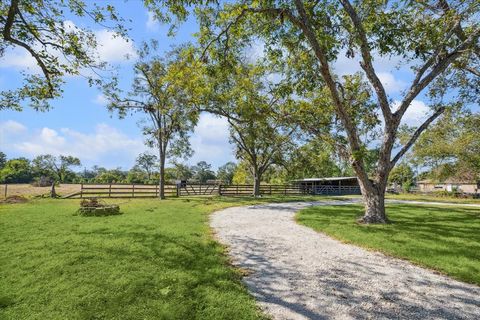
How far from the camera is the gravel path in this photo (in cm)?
391

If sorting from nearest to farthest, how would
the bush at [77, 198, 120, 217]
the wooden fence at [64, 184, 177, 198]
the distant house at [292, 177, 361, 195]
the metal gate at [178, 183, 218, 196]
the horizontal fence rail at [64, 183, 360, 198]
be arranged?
the bush at [77, 198, 120, 217]
the wooden fence at [64, 184, 177, 198]
the horizontal fence rail at [64, 183, 360, 198]
the metal gate at [178, 183, 218, 196]
the distant house at [292, 177, 361, 195]

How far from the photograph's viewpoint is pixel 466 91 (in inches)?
552

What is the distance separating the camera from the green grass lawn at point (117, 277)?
375 cm

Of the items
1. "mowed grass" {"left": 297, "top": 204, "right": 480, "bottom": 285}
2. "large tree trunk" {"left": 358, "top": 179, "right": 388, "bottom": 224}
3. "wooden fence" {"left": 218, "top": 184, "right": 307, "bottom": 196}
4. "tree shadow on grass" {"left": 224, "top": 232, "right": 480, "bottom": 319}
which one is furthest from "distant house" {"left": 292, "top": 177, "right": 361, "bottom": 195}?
"tree shadow on grass" {"left": 224, "top": 232, "right": 480, "bottom": 319}

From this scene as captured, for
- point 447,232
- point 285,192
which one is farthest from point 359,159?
point 285,192

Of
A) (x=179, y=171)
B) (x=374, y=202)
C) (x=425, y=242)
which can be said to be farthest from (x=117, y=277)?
(x=179, y=171)

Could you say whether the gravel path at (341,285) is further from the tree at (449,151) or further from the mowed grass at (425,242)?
the tree at (449,151)

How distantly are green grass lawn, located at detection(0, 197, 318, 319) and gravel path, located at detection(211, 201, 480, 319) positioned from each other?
19.5 inches

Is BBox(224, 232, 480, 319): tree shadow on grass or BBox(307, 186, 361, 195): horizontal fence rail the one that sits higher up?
BBox(307, 186, 361, 195): horizontal fence rail

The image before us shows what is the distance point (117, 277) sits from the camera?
4.75 m

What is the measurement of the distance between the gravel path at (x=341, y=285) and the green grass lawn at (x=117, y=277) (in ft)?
1.62

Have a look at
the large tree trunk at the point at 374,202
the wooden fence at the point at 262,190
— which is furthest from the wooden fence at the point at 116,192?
the large tree trunk at the point at 374,202

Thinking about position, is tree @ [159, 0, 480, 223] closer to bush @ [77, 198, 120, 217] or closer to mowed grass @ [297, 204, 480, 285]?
mowed grass @ [297, 204, 480, 285]

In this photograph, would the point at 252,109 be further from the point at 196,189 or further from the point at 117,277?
the point at 196,189
